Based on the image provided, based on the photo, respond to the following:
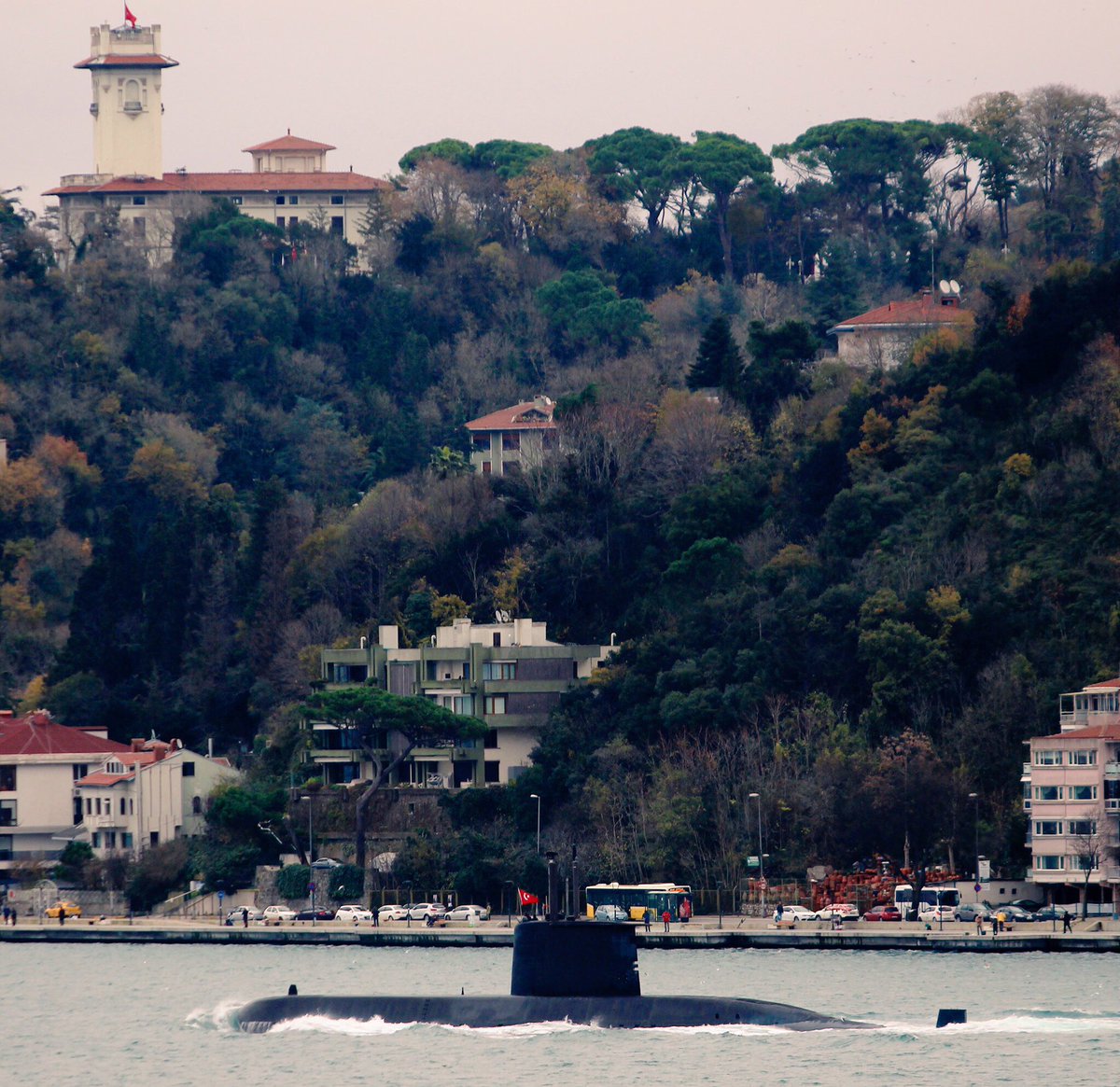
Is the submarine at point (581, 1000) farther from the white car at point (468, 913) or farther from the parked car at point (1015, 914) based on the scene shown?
the white car at point (468, 913)

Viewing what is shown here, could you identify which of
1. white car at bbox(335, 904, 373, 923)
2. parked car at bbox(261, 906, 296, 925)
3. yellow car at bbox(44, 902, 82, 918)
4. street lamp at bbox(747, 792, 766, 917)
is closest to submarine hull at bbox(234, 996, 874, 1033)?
street lamp at bbox(747, 792, 766, 917)

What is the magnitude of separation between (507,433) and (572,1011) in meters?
69.7

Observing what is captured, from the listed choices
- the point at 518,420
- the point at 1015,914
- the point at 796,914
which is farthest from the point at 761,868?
the point at 518,420

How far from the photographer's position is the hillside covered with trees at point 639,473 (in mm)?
82062

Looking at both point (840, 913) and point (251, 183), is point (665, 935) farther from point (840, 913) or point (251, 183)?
point (251, 183)

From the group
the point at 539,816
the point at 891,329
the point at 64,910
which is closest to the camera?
the point at 539,816

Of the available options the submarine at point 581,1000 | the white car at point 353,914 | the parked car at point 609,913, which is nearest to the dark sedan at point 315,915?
the white car at point 353,914

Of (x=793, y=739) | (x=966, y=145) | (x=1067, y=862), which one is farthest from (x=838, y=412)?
(x=966, y=145)

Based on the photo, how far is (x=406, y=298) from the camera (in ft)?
425

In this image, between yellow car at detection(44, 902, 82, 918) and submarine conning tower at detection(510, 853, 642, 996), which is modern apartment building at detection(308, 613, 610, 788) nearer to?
yellow car at detection(44, 902, 82, 918)

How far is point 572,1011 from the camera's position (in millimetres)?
48625

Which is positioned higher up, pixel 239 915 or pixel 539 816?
pixel 539 816

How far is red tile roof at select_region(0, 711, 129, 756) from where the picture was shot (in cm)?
9550

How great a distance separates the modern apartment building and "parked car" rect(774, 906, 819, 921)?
16.8 meters
